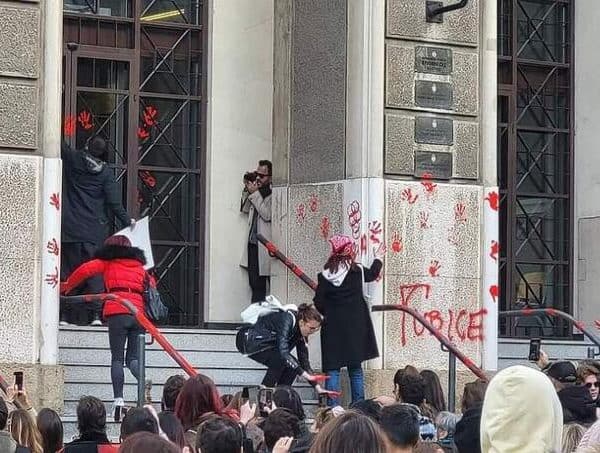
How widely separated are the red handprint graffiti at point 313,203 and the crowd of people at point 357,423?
4093mm

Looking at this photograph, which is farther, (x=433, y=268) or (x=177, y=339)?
(x=177, y=339)

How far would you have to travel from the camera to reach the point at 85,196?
1427 centimetres

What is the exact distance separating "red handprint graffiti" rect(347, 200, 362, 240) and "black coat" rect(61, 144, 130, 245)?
2025mm

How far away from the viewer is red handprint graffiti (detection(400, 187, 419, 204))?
559 inches

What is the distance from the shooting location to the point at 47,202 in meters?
12.4

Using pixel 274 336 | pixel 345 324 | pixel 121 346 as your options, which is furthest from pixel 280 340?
pixel 121 346

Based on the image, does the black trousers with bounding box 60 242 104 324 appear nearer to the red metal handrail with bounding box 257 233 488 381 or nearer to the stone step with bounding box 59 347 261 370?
the stone step with bounding box 59 347 261 370

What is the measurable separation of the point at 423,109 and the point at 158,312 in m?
3.12

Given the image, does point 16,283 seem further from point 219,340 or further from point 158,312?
point 219,340

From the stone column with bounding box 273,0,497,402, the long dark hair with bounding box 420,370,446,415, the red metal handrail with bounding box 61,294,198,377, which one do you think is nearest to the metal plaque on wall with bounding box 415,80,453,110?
the stone column with bounding box 273,0,497,402

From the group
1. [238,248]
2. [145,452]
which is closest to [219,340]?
[238,248]

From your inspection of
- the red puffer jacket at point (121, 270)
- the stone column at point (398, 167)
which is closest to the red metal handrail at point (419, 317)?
the stone column at point (398, 167)

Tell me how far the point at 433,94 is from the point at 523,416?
9857 millimetres

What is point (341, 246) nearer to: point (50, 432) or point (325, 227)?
point (325, 227)
